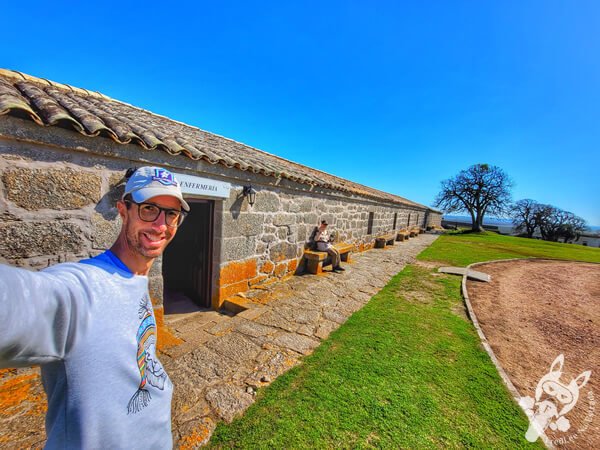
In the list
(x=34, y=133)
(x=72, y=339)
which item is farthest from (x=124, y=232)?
(x=34, y=133)

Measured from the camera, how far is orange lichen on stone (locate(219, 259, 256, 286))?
14.4 feet

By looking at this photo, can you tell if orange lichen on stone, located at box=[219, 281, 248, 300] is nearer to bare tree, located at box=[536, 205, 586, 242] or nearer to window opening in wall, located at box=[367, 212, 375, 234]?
window opening in wall, located at box=[367, 212, 375, 234]

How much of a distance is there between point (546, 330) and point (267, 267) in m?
5.56

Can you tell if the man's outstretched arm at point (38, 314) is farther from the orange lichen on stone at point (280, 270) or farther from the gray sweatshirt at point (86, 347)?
the orange lichen on stone at point (280, 270)

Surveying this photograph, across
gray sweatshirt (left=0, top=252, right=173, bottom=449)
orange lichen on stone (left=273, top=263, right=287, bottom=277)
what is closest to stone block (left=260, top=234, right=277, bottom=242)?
orange lichen on stone (left=273, top=263, right=287, bottom=277)

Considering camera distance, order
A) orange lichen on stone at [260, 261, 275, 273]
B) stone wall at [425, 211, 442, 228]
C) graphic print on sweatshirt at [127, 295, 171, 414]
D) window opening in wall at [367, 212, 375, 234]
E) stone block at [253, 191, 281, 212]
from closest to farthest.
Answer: graphic print on sweatshirt at [127, 295, 171, 414] < stone block at [253, 191, 281, 212] < orange lichen on stone at [260, 261, 275, 273] < window opening in wall at [367, 212, 375, 234] < stone wall at [425, 211, 442, 228]

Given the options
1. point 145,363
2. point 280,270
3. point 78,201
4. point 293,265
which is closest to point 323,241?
point 293,265

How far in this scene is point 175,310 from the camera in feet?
14.1

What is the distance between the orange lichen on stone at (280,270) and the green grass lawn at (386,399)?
228cm

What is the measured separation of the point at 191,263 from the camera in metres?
5.19

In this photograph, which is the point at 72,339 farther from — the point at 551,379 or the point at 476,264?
the point at 476,264

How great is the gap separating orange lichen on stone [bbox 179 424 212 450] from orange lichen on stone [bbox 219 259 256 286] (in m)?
2.50

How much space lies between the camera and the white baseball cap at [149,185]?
3.96 ft

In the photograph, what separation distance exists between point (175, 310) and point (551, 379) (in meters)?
5.63
